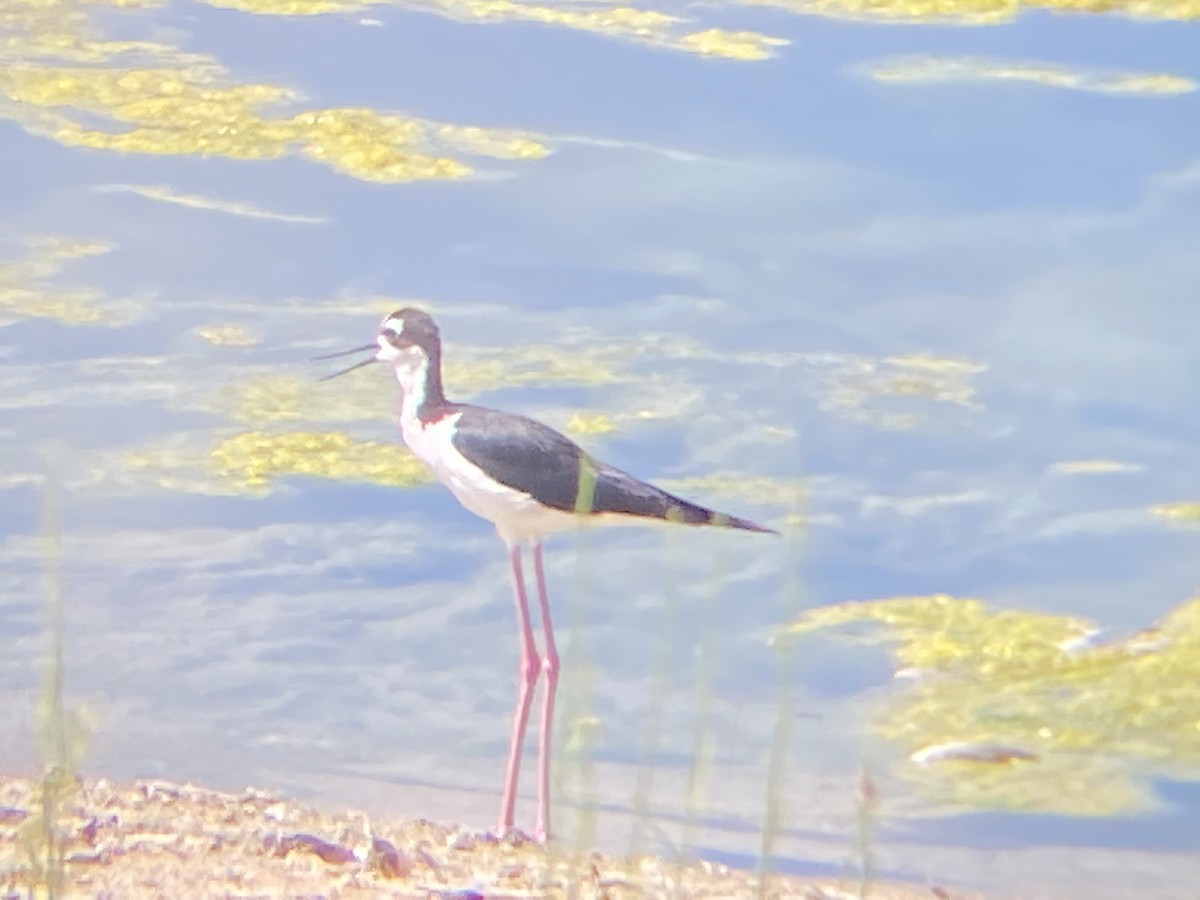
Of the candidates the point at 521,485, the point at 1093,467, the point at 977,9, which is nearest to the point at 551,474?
the point at 521,485

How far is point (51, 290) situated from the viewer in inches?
185

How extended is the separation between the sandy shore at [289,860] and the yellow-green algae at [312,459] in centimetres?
113

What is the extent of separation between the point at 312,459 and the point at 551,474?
4.05ft

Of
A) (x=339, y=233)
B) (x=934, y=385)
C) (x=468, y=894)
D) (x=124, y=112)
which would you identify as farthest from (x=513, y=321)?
(x=468, y=894)

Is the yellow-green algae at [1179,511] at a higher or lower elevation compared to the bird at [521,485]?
lower

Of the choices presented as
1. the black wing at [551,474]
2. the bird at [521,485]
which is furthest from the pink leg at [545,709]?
the black wing at [551,474]

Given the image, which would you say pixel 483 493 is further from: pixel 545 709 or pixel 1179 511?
pixel 1179 511

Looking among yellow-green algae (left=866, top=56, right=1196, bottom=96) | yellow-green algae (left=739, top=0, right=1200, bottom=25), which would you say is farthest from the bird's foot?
yellow-green algae (left=739, top=0, right=1200, bottom=25)

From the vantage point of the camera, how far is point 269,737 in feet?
11.8

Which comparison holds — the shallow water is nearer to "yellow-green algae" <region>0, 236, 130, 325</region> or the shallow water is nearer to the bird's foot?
"yellow-green algae" <region>0, 236, 130, 325</region>

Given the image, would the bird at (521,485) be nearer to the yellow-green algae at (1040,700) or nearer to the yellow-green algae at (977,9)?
the yellow-green algae at (1040,700)

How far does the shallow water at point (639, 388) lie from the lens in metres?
3.62

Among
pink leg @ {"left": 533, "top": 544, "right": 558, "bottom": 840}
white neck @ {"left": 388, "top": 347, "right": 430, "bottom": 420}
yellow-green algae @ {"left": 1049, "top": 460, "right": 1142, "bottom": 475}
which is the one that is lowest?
pink leg @ {"left": 533, "top": 544, "right": 558, "bottom": 840}

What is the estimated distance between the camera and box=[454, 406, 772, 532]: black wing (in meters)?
3.23
